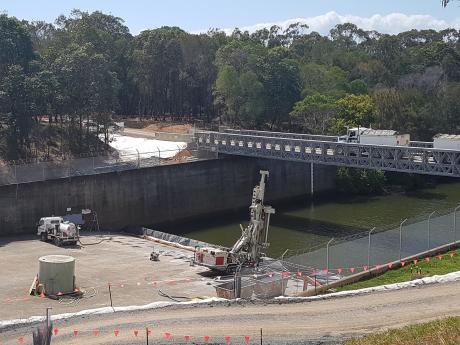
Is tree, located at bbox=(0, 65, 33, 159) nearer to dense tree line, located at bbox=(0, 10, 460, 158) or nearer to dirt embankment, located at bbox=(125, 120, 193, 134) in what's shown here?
dense tree line, located at bbox=(0, 10, 460, 158)

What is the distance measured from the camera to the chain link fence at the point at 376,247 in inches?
1631

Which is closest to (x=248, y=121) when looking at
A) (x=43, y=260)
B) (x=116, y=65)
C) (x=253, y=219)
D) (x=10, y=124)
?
(x=116, y=65)

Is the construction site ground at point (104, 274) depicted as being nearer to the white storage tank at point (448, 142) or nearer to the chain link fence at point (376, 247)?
the chain link fence at point (376, 247)

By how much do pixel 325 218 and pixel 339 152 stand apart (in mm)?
7777

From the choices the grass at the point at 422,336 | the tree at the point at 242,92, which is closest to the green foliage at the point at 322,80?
the tree at the point at 242,92

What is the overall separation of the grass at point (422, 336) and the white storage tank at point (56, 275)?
53.7ft

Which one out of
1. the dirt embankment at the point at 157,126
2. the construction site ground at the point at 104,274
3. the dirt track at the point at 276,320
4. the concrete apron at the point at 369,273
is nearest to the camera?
the dirt track at the point at 276,320

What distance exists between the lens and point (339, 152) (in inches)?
2391

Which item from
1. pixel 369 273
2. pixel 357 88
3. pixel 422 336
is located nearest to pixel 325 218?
pixel 369 273

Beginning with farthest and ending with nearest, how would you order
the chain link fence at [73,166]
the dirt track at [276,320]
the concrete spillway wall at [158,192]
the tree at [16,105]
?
the tree at [16,105] < the chain link fence at [73,166] < the concrete spillway wall at [158,192] < the dirt track at [276,320]

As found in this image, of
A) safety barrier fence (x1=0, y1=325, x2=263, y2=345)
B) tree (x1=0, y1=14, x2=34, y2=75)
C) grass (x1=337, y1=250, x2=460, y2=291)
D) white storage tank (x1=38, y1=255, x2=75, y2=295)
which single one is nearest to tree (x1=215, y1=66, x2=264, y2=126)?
tree (x1=0, y1=14, x2=34, y2=75)

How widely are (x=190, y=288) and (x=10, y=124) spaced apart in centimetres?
3510

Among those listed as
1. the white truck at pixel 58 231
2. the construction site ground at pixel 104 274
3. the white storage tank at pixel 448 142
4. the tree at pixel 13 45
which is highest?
the tree at pixel 13 45

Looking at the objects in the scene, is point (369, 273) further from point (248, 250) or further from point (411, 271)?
point (248, 250)
